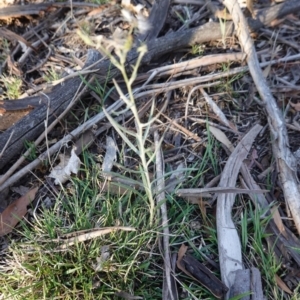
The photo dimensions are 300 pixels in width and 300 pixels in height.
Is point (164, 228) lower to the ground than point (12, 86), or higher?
lower

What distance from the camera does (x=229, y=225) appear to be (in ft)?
6.95

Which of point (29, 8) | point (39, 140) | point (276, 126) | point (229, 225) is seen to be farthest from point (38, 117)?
point (276, 126)

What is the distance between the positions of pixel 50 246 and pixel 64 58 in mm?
1303

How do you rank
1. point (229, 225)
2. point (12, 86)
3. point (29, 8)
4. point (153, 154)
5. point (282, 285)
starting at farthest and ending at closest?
point (29, 8), point (12, 86), point (229, 225), point (282, 285), point (153, 154)

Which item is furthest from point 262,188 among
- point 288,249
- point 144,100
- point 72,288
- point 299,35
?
point 299,35

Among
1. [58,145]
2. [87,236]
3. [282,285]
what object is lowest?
[282,285]

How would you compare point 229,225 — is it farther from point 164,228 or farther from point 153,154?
point 153,154

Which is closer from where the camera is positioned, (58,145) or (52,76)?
(58,145)

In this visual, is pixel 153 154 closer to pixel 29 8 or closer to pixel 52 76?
pixel 52 76

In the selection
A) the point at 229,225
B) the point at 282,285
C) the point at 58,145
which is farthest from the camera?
the point at 58,145

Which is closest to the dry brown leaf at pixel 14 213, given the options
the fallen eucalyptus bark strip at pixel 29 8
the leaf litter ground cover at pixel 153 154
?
the leaf litter ground cover at pixel 153 154

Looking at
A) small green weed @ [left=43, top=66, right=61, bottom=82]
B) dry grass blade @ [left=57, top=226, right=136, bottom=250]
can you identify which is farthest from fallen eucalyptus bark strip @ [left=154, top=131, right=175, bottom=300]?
small green weed @ [left=43, top=66, right=61, bottom=82]

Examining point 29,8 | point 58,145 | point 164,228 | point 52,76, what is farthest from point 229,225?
point 29,8

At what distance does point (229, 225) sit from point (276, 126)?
0.63 metres
